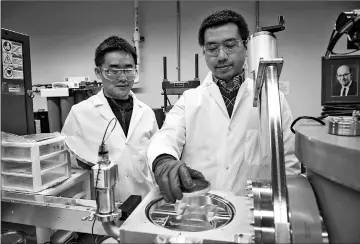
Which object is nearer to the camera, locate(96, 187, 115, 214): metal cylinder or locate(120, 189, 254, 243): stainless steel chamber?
locate(120, 189, 254, 243): stainless steel chamber

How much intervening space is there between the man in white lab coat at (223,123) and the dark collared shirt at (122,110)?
0.48 m

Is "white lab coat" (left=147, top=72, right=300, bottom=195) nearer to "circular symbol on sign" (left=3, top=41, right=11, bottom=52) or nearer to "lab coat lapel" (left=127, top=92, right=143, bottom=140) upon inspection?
"lab coat lapel" (left=127, top=92, right=143, bottom=140)

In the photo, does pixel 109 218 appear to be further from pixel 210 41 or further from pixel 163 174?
pixel 210 41

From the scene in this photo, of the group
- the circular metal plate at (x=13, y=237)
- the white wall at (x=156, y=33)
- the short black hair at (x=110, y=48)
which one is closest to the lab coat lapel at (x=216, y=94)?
the short black hair at (x=110, y=48)

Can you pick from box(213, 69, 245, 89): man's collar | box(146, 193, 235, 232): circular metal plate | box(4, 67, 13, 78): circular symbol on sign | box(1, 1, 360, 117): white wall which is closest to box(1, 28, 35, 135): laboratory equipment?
box(4, 67, 13, 78): circular symbol on sign

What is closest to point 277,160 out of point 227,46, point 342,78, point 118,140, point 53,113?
point 227,46

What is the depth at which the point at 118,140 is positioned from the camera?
1532 mm

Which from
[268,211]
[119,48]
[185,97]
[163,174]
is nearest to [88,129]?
[119,48]

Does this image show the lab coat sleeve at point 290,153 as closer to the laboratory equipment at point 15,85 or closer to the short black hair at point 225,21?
the short black hair at point 225,21

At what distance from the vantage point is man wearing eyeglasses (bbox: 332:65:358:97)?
1621 mm

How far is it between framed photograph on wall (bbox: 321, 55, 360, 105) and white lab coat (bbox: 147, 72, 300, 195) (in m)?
0.62

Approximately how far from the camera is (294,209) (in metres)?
0.41

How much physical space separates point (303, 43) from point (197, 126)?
8.54 ft

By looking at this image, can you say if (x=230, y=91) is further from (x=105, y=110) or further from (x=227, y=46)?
(x=105, y=110)
